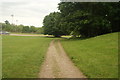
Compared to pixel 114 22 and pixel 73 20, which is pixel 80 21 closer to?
pixel 73 20

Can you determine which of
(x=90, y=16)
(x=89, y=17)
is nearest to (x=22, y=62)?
(x=89, y=17)

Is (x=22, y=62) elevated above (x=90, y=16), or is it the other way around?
(x=90, y=16)

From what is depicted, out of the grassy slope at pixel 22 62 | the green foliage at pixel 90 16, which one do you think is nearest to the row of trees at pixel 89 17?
the green foliage at pixel 90 16

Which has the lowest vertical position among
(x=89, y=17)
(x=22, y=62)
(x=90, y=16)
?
(x=22, y=62)

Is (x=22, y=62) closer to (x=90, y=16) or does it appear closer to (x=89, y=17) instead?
(x=89, y=17)

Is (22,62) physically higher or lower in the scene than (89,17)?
lower

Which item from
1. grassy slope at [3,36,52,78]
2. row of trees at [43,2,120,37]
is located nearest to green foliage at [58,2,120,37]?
row of trees at [43,2,120,37]

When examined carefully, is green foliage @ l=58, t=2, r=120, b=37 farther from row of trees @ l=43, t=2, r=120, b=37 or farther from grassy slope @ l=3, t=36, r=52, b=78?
grassy slope @ l=3, t=36, r=52, b=78

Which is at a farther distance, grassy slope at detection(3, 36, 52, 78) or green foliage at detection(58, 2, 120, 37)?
green foliage at detection(58, 2, 120, 37)

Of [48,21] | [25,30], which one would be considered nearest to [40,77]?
[48,21]

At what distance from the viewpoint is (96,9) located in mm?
26875

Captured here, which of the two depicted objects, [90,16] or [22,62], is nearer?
[22,62]

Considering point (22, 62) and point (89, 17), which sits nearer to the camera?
point (22, 62)

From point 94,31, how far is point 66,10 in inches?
293
